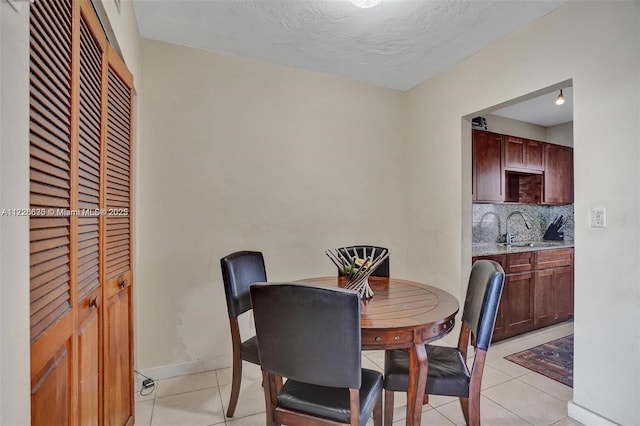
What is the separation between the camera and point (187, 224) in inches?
102

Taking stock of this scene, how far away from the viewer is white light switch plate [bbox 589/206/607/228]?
1.88 m

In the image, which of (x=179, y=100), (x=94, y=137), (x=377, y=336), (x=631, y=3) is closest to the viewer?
(x=94, y=137)

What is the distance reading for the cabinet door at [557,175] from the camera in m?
3.98

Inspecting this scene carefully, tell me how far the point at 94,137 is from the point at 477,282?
1.99 m

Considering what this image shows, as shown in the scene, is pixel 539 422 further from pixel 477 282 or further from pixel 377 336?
pixel 377 336

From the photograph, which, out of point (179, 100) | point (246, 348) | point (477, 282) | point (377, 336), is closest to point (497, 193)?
point (477, 282)

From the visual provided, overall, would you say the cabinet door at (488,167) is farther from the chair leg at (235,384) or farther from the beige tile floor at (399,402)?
the chair leg at (235,384)

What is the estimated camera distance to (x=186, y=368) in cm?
258

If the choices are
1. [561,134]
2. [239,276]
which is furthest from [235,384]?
[561,134]

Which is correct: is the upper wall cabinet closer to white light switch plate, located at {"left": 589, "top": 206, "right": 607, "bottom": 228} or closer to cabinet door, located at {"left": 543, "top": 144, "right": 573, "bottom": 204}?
cabinet door, located at {"left": 543, "top": 144, "right": 573, "bottom": 204}

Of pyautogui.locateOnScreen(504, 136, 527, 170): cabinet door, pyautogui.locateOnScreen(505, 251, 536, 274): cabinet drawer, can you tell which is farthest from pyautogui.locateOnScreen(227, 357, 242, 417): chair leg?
pyautogui.locateOnScreen(504, 136, 527, 170): cabinet door

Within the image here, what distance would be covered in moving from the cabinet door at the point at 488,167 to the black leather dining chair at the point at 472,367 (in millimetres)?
1874
